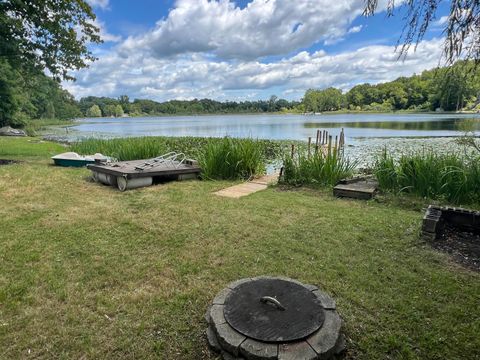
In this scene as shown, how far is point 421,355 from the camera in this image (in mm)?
1986

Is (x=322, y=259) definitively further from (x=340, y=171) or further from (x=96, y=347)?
(x=340, y=171)

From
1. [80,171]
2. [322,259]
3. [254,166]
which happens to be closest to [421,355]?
[322,259]

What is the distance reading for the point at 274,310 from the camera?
7.10 ft

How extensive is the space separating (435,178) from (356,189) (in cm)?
132

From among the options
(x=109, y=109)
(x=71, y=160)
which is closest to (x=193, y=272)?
(x=71, y=160)

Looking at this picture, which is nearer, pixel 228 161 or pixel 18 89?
pixel 228 161

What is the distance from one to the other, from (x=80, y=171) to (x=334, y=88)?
95997 mm

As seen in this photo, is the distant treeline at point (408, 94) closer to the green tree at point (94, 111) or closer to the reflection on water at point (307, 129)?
the reflection on water at point (307, 129)

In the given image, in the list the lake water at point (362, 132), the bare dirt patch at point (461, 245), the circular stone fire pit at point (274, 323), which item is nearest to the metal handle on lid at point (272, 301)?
the circular stone fire pit at point (274, 323)

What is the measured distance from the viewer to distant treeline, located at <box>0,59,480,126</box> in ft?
8.59

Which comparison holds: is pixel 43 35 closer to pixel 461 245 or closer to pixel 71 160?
pixel 71 160

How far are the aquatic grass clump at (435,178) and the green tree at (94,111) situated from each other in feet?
335

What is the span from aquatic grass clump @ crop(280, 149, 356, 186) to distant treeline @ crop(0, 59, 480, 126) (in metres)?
4.26

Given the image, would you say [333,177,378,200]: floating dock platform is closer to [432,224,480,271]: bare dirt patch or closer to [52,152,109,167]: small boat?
[432,224,480,271]: bare dirt patch
